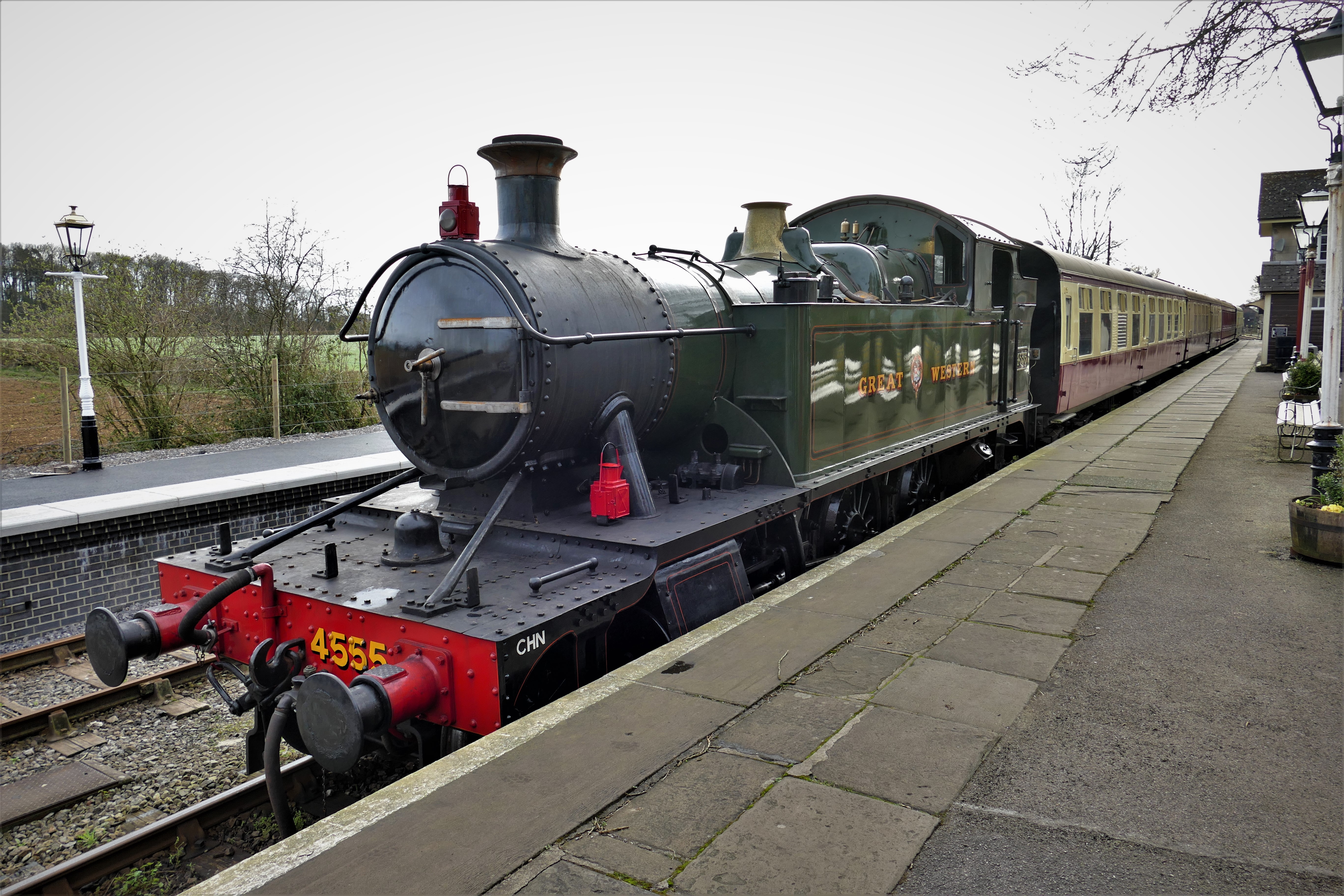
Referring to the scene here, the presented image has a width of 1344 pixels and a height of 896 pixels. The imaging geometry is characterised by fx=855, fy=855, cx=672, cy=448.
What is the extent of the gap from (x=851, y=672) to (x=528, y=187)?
2718 mm

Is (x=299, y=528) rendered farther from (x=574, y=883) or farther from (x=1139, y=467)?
(x=1139, y=467)

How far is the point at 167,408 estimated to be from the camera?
511 inches

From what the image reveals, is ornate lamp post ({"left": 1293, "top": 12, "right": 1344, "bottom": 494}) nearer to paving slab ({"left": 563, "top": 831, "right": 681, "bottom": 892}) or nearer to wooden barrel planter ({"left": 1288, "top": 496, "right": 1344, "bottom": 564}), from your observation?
wooden barrel planter ({"left": 1288, "top": 496, "right": 1344, "bottom": 564})

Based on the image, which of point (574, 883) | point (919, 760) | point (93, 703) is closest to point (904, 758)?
point (919, 760)

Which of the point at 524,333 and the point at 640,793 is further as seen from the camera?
the point at 524,333

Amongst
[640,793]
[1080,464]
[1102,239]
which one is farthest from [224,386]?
[1102,239]

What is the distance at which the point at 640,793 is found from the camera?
2.65 metres

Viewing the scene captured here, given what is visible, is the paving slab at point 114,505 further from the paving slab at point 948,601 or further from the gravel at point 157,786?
the paving slab at point 948,601

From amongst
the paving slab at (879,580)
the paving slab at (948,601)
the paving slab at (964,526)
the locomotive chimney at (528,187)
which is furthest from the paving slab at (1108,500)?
the locomotive chimney at (528,187)

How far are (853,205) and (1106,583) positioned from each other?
4.37 metres

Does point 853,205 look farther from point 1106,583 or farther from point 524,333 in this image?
point 524,333

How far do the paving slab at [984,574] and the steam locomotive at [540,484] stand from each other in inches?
→ 33.3

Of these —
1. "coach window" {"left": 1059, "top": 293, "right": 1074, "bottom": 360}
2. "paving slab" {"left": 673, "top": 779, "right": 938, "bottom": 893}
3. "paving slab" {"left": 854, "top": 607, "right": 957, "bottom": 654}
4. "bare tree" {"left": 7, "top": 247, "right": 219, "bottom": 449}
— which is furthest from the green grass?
"coach window" {"left": 1059, "top": 293, "right": 1074, "bottom": 360}

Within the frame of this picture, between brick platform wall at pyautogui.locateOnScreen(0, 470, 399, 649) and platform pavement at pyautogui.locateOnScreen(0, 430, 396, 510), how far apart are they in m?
1.20
